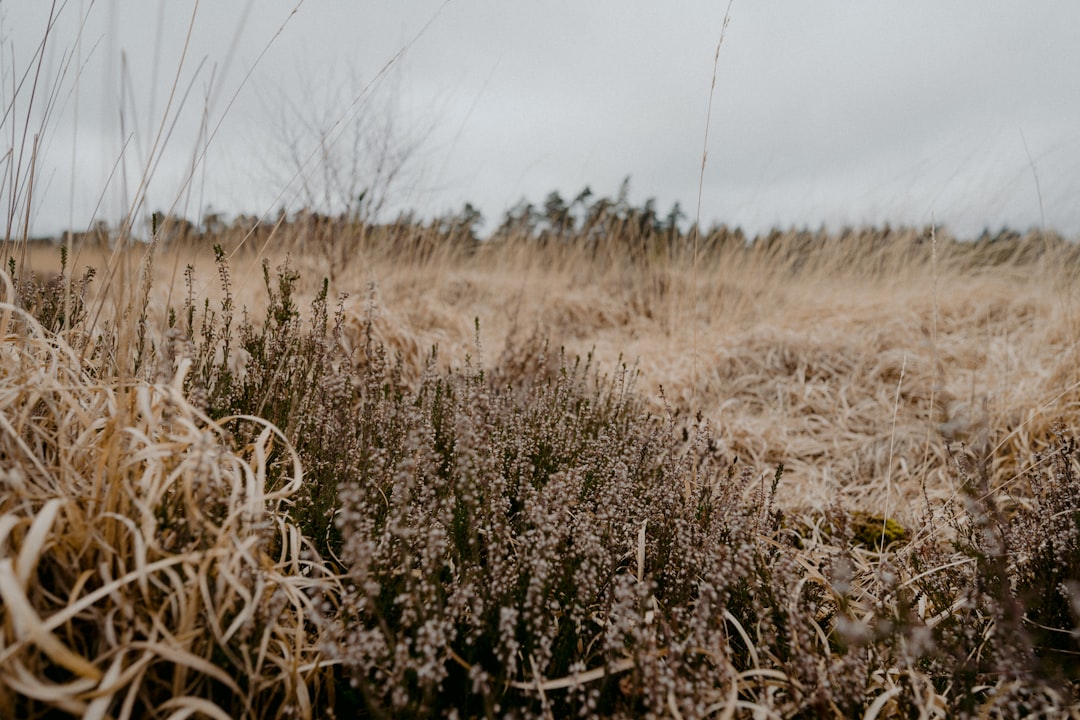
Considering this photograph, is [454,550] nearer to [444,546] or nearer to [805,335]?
[444,546]

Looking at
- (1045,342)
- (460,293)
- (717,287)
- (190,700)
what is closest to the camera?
(190,700)

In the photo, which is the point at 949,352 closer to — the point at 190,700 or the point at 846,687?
the point at 846,687

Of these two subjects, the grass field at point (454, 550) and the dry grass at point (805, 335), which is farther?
the dry grass at point (805, 335)

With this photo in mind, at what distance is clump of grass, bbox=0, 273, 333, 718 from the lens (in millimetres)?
828

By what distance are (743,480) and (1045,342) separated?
3.87m

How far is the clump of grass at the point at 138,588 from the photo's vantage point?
828mm

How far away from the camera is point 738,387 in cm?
407

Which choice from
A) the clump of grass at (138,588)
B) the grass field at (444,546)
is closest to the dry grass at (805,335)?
the grass field at (444,546)

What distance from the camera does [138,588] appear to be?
1007mm

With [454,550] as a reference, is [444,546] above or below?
above

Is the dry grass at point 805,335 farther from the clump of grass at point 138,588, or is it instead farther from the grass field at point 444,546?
the clump of grass at point 138,588

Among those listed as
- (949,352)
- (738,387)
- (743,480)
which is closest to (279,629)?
(743,480)

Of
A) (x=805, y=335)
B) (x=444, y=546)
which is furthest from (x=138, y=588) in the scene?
(x=805, y=335)

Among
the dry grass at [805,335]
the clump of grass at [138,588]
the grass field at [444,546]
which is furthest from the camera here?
the dry grass at [805,335]
